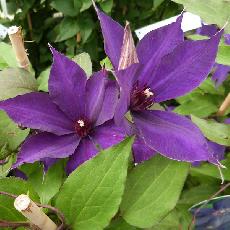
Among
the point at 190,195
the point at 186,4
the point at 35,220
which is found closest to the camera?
the point at 35,220

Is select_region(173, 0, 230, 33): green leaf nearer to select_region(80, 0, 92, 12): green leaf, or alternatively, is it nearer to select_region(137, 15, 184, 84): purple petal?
select_region(137, 15, 184, 84): purple petal

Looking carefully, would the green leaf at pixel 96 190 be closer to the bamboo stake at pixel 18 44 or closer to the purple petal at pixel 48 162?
the purple petal at pixel 48 162

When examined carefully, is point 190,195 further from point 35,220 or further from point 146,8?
point 146,8

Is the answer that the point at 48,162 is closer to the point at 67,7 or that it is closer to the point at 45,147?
the point at 45,147

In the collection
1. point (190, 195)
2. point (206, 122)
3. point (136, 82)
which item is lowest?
point (190, 195)

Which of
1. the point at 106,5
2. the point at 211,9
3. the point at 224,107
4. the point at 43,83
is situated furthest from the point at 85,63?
the point at 106,5

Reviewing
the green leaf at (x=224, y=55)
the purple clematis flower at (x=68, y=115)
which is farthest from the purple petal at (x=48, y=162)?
the green leaf at (x=224, y=55)

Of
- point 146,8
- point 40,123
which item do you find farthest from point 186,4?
point 146,8

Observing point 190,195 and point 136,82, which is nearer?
point 136,82
